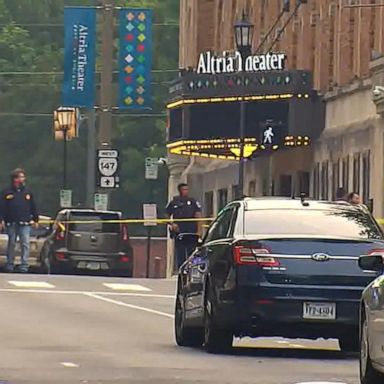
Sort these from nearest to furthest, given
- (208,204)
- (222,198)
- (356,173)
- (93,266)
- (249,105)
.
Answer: (93,266), (356,173), (249,105), (222,198), (208,204)

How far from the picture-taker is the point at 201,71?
141 ft

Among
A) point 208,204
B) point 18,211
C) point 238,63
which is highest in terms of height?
point 238,63

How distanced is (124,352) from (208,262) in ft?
4.04

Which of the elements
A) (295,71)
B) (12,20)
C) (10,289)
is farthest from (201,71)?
(12,20)

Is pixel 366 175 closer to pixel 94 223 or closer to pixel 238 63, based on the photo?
pixel 238 63

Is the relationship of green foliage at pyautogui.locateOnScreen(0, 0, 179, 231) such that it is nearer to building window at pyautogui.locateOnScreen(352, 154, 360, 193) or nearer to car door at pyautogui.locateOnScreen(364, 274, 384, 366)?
building window at pyautogui.locateOnScreen(352, 154, 360, 193)

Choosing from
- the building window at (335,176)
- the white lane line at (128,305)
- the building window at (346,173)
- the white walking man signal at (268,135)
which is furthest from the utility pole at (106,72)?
the white lane line at (128,305)

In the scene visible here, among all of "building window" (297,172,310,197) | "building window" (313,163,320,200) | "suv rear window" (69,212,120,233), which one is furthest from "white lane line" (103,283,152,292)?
"building window" (297,172,310,197)

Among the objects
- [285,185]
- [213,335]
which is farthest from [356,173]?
[213,335]

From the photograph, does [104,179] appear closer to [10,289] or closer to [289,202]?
[10,289]

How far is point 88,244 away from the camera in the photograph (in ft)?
131

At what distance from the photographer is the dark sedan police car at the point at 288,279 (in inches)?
675

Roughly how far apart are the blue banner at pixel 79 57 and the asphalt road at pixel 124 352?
1764cm

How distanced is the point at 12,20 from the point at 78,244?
51866 mm
